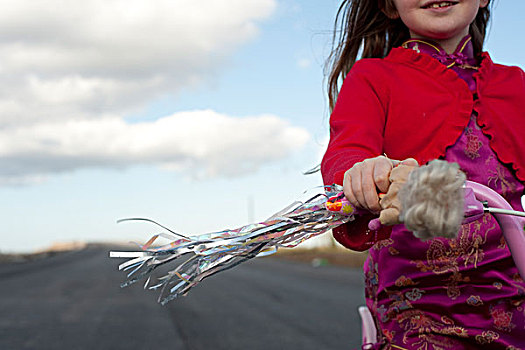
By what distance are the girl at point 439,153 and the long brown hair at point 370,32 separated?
Result: 25 cm

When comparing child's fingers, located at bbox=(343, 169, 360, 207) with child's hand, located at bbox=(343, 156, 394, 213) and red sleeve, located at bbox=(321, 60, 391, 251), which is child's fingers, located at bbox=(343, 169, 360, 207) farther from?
red sleeve, located at bbox=(321, 60, 391, 251)

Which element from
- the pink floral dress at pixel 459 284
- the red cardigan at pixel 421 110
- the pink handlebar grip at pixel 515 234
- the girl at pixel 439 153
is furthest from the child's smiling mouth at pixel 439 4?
the pink handlebar grip at pixel 515 234

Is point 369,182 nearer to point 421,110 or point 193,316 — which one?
point 421,110

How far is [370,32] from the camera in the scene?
268 cm

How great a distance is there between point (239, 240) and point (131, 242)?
32 centimetres

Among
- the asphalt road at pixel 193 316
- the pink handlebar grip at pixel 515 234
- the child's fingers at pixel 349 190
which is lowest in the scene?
the asphalt road at pixel 193 316

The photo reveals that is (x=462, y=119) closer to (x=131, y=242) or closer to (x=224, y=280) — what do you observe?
(x=131, y=242)

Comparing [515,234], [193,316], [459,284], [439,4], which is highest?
[439,4]

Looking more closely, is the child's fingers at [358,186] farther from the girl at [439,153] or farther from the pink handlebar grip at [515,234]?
the pink handlebar grip at [515,234]

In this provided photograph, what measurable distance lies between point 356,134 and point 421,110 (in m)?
0.31

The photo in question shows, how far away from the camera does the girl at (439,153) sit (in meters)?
1.96

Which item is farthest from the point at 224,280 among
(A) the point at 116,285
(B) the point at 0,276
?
(B) the point at 0,276

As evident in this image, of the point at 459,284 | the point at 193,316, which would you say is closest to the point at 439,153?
the point at 459,284

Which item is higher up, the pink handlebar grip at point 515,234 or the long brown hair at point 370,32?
the long brown hair at point 370,32
